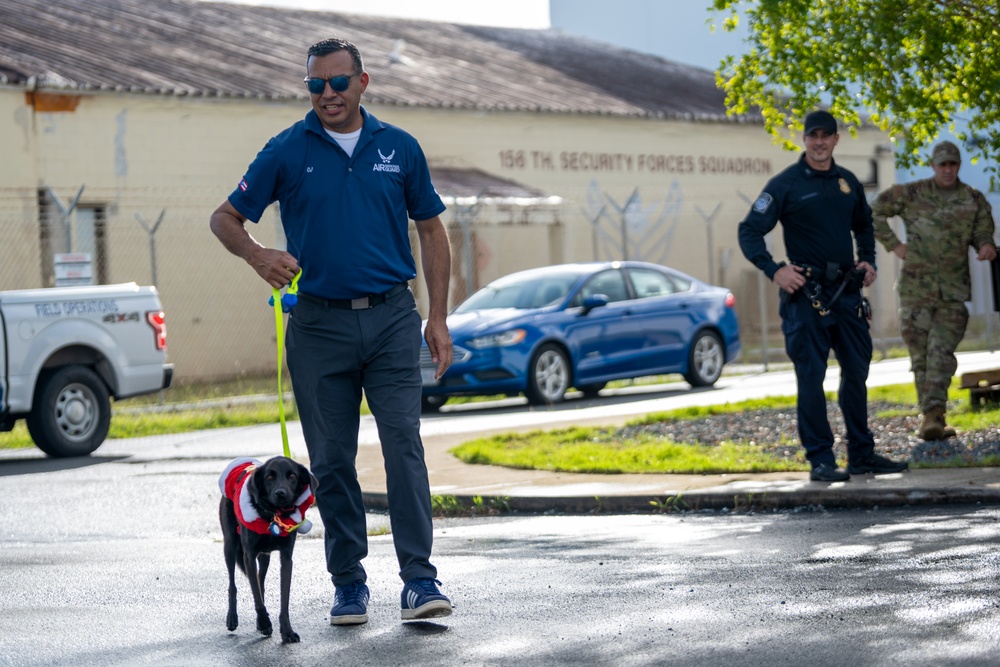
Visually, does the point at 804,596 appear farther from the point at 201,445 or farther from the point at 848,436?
the point at 201,445

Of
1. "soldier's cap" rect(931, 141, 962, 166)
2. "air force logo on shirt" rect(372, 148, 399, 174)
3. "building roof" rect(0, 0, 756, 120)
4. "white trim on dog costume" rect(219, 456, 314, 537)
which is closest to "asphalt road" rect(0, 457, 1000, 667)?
"white trim on dog costume" rect(219, 456, 314, 537)

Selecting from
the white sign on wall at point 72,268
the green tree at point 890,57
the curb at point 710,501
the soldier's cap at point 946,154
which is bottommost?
the curb at point 710,501

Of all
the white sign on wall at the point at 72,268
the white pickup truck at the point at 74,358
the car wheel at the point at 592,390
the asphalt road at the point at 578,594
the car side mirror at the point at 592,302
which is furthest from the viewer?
the car wheel at the point at 592,390

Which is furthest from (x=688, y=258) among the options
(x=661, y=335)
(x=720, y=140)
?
(x=661, y=335)

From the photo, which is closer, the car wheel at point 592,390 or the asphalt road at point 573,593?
the asphalt road at point 573,593

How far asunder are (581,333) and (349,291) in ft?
38.9

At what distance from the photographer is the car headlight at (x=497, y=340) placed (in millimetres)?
16953

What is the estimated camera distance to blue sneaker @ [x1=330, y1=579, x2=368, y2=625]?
591cm

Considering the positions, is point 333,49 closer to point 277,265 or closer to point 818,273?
point 277,265

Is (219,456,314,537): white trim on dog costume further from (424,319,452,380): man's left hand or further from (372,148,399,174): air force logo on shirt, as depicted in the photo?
(372,148,399,174): air force logo on shirt

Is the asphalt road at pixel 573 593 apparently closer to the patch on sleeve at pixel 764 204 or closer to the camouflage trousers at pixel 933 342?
the patch on sleeve at pixel 764 204

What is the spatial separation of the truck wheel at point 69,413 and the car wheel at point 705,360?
7.48 m

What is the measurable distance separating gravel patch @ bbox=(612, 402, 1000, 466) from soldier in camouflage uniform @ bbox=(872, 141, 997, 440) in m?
0.26

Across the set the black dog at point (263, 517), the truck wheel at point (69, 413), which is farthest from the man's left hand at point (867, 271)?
the truck wheel at point (69, 413)
